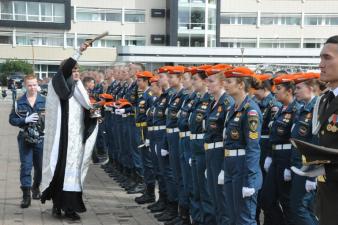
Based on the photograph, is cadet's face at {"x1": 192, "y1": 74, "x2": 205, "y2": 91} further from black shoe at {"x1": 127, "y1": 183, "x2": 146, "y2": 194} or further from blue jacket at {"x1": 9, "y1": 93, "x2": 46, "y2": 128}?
black shoe at {"x1": 127, "y1": 183, "x2": 146, "y2": 194}

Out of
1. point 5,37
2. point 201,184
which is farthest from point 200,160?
point 5,37

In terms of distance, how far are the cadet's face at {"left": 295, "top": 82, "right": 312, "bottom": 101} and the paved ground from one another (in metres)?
2.88

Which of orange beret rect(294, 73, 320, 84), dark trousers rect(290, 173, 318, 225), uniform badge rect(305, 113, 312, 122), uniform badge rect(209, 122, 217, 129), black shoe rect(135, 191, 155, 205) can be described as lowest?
black shoe rect(135, 191, 155, 205)

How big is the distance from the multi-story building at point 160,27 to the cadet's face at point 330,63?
190ft

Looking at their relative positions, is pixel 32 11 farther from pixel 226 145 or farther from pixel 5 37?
pixel 226 145

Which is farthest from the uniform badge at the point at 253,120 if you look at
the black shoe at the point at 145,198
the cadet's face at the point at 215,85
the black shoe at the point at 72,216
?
the black shoe at the point at 145,198

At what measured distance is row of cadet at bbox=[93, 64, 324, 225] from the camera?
18.1ft

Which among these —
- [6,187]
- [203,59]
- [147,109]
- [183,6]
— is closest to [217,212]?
[147,109]

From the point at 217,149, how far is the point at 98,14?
61938mm

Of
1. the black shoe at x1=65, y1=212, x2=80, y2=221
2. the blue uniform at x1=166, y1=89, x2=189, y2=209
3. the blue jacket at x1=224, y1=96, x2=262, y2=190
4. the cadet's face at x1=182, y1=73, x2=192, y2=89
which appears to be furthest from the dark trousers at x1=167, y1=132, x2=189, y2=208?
the blue jacket at x1=224, y1=96, x2=262, y2=190

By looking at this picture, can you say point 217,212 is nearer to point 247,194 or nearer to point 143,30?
point 247,194

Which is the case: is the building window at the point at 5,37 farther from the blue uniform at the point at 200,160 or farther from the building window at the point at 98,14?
the blue uniform at the point at 200,160

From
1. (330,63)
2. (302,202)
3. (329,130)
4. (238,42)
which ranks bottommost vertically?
(302,202)

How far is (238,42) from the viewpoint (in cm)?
6894
